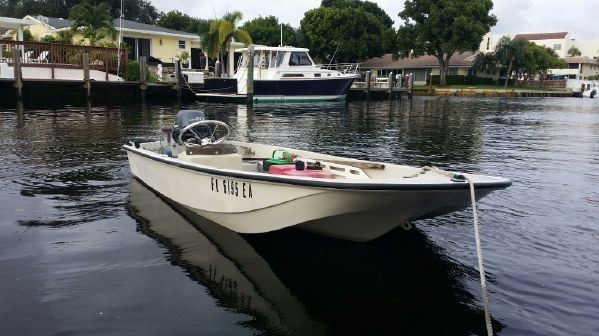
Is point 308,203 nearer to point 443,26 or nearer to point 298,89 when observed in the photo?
point 298,89

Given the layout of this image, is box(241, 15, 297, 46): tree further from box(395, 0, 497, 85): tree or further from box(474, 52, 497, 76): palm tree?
box(474, 52, 497, 76): palm tree

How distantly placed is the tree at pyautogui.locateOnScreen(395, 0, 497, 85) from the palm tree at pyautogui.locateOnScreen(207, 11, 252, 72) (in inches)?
1083

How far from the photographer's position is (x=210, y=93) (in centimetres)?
3509

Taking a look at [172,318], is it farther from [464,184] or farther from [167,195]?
[167,195]

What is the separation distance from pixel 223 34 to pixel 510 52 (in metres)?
41.7

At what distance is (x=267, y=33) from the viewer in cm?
6750

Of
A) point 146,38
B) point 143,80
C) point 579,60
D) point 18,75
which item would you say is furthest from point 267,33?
point 579,60

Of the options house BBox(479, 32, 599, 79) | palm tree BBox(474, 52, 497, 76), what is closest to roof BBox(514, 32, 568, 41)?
house BBox(479, 32, 599, 79)

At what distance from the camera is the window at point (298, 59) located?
3406 centimetres

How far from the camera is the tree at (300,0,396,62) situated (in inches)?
2452

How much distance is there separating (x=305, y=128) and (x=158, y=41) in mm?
28740

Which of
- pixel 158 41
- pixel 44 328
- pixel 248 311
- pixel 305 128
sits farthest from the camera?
pixel 158 41

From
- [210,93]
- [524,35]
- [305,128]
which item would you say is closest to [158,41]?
[210,93]

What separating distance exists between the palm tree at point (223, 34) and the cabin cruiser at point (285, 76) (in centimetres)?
742
